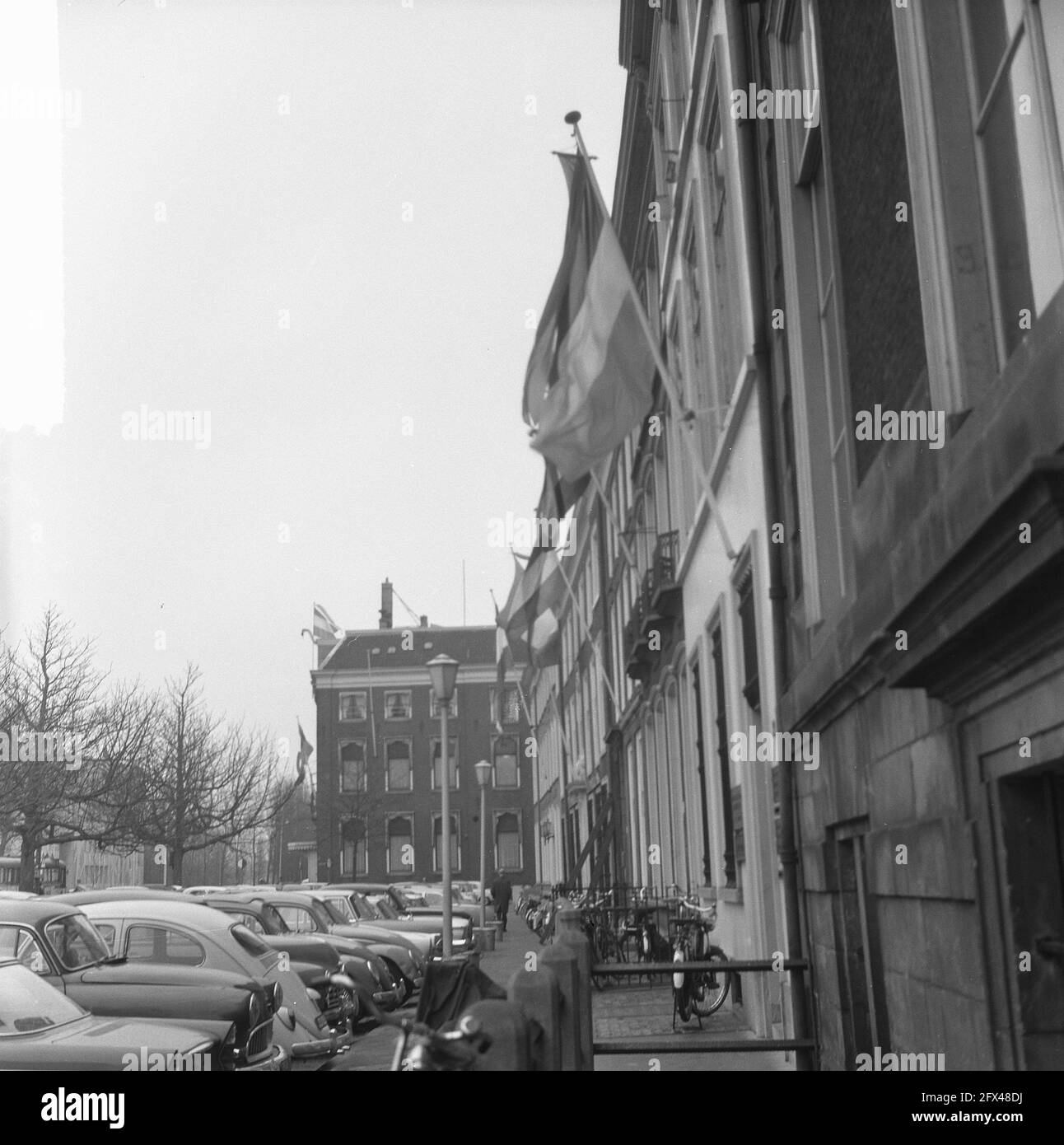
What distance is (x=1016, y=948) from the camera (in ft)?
16.1

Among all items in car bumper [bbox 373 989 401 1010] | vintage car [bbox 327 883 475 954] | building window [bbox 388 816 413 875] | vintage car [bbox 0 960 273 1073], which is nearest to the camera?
vintage car [bbox 0 960 273 1073]

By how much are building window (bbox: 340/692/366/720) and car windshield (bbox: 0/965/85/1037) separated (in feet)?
243

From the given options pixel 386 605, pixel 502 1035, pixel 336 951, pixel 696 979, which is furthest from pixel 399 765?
pixel 502 1035

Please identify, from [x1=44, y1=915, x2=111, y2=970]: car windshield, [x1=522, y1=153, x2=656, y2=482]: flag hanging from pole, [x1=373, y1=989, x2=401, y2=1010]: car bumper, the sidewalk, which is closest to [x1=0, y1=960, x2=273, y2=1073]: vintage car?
[x1=44, y1=915, x2=111, y2=970]: car windshield

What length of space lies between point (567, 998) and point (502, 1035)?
1.59 metres

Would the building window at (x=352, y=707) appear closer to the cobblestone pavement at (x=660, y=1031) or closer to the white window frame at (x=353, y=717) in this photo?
the white window frame at (x=353, y=717)

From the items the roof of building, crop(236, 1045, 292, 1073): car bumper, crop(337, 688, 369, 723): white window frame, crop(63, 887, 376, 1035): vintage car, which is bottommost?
crop(236, 1045, 292, 1073): car bumper

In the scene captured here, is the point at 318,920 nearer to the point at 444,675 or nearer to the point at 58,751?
the point at 444,675

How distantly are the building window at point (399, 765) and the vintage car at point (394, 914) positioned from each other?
53.2 meters

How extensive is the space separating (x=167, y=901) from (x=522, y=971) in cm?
754

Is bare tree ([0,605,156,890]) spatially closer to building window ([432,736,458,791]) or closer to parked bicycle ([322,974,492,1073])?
parked bicycle ([322,974,492,1073])

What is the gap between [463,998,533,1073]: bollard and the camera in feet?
15.7

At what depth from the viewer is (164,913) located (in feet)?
39.4

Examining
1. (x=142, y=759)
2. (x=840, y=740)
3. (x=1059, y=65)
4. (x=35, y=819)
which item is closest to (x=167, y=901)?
(x=840, y=740)
